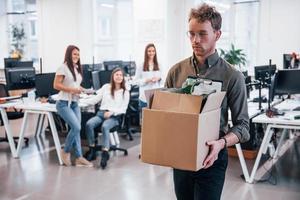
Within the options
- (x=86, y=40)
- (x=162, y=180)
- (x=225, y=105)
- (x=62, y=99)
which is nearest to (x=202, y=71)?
(x=225, y=105)

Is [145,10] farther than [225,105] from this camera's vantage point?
Yes

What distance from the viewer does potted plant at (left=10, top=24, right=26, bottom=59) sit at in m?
9.77

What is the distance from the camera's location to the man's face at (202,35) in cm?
145

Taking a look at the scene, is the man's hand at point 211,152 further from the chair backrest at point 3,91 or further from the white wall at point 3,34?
the white wall at point 3,34

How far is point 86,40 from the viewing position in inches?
343

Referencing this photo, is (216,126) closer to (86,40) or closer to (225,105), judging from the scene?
(225,105)

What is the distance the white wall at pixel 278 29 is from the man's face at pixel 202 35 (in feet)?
19.8

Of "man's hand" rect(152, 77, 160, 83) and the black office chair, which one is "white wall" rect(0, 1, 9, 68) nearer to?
the black office chair

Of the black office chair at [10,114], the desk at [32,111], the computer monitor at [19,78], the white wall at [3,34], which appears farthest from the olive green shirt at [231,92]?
the white wall at [3,34]

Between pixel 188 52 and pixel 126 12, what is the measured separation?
2044 millimetres

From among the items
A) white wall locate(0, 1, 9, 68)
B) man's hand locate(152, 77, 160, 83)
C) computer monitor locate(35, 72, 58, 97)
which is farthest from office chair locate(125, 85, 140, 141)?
white wall locate(0, 1, 9, 68)

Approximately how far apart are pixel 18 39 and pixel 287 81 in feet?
24.5

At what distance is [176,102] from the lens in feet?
4.49

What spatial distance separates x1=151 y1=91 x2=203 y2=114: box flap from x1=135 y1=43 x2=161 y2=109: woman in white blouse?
3.80 metres
